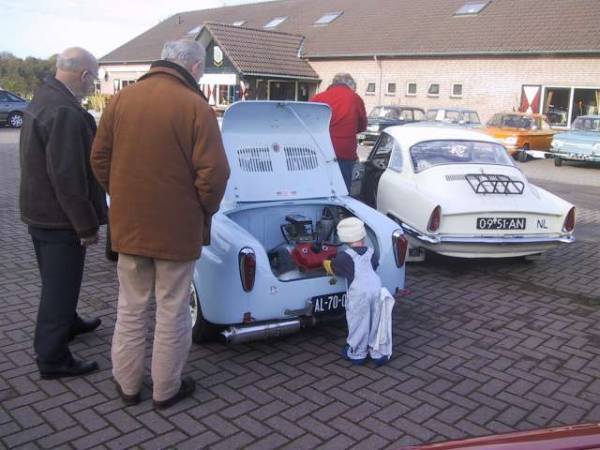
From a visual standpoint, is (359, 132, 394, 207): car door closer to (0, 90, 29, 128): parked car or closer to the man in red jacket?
the man in red jacket

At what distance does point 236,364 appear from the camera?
4.28 meters

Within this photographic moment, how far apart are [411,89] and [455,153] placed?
22695mm

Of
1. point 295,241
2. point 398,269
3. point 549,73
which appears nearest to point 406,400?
point 398,269

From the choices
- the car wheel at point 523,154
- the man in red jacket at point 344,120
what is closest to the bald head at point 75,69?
the man in red jacket at point 344,120

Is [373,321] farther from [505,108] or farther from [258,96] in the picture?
[258,96]

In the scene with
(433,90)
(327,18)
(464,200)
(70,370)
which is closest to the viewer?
(70,370)

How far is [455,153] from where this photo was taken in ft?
24.1

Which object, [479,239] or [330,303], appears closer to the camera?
[330,303]

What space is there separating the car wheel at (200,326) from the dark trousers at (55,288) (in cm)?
88

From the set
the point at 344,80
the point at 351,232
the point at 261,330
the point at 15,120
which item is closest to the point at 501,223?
the point at 351,232

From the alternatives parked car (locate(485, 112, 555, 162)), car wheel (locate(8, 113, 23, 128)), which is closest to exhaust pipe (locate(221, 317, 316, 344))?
parked car (locate(485, 112, 555, 162))

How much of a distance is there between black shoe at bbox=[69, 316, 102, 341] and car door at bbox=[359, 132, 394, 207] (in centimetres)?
409

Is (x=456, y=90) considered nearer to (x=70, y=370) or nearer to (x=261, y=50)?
(x=261, y=50)

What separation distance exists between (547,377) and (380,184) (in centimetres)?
358
